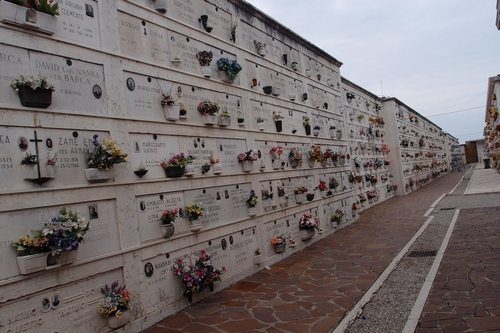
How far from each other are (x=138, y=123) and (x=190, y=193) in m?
1.46

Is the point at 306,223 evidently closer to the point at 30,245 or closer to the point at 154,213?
the point at 154,213

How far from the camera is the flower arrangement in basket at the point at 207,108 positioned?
6.62 metres

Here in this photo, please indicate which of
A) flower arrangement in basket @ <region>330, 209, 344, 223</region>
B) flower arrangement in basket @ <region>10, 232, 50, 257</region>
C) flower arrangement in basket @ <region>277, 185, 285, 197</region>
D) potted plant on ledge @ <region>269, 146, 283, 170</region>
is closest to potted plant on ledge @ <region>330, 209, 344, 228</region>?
flower arrangement in basket @ <region>330, 209, 344, 223</region>

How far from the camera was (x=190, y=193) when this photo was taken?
622cm

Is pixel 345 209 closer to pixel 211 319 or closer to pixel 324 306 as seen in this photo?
pixel 324 306

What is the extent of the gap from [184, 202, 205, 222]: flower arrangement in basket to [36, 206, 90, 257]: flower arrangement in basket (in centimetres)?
200

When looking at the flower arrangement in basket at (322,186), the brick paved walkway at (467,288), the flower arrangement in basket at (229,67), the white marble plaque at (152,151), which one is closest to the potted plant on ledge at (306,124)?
the flower arrangement in basket at (322,186)

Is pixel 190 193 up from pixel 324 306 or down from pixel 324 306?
up

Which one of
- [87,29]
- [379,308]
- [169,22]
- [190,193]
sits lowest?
[379,308]

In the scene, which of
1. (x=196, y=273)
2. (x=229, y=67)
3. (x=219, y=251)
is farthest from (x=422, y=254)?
(x=229, y=67)

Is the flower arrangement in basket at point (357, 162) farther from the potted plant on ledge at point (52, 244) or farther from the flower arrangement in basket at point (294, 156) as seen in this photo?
the potted plant on ledge at point (52, 244)

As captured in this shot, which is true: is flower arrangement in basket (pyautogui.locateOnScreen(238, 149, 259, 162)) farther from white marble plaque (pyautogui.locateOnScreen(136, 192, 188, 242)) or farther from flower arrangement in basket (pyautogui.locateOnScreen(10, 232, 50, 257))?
flower arrangement in basket (pyautogui.locateOnScreen(10, 232, 50, 257))

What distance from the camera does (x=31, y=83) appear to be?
4004 millimetres

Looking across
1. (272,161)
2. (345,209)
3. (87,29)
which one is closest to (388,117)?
(345,209)
